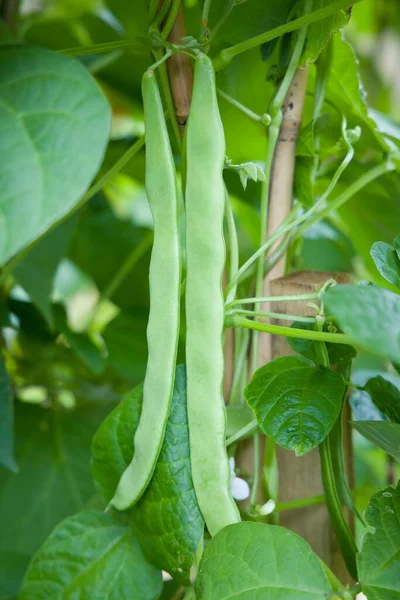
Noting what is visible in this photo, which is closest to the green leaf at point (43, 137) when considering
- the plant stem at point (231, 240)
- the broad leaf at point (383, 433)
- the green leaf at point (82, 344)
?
the plant stem at point (231, 240)

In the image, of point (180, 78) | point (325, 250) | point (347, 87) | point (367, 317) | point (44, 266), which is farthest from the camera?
point (325, 250)

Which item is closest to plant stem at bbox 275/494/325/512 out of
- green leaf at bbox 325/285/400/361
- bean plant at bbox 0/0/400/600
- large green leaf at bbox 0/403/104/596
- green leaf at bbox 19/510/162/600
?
bean plant at bbox 0/0/400/600

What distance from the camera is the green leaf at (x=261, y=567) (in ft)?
1.13

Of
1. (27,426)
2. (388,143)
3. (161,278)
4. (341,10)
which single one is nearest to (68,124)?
(161,278)

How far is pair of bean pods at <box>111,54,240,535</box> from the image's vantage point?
1.22 ft

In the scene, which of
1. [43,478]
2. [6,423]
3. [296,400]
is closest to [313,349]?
[296,400]

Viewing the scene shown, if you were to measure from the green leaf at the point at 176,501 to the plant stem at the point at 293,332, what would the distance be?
0.14 ft

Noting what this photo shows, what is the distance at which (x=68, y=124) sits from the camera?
13.7 inches

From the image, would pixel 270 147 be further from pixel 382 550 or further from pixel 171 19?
pixel 382 550

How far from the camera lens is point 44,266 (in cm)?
65

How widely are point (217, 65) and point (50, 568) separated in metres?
0.35

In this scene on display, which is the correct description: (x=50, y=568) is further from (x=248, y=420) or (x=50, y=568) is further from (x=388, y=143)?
A: (x=388, y=143)

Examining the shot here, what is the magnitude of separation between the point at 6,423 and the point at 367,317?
380mm

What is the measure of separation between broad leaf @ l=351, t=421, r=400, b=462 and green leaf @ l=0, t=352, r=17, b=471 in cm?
28
